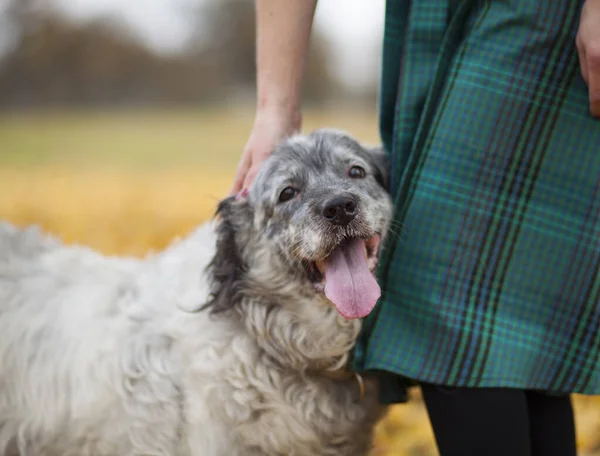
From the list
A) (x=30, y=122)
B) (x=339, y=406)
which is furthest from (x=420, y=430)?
(x=30, y=122)

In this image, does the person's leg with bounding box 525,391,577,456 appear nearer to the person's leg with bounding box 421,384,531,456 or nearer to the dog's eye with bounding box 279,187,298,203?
the person's leg with bounding box 421,384,531,456

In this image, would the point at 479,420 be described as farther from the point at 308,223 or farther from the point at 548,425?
the point at 308,223

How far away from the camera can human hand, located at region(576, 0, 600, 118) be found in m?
1.93

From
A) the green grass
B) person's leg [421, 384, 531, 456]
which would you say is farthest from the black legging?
the green grass

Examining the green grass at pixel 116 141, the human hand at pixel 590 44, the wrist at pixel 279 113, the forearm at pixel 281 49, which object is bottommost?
the green grass at pixel 116 141

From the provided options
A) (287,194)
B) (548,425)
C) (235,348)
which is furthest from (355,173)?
(548,425)

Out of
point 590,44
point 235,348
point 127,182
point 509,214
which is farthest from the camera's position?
point 127,182

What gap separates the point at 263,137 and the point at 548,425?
1345 millimetres

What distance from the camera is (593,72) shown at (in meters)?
1.98

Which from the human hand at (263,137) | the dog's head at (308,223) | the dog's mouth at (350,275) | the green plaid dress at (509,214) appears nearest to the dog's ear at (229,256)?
the dog's head at (308,223)

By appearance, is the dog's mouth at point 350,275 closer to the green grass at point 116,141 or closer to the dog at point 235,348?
the dog at point 235,348

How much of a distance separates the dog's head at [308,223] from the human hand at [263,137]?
0.05 m

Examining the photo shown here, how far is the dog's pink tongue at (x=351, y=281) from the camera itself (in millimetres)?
2242

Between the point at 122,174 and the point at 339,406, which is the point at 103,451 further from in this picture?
the point at 122,174
